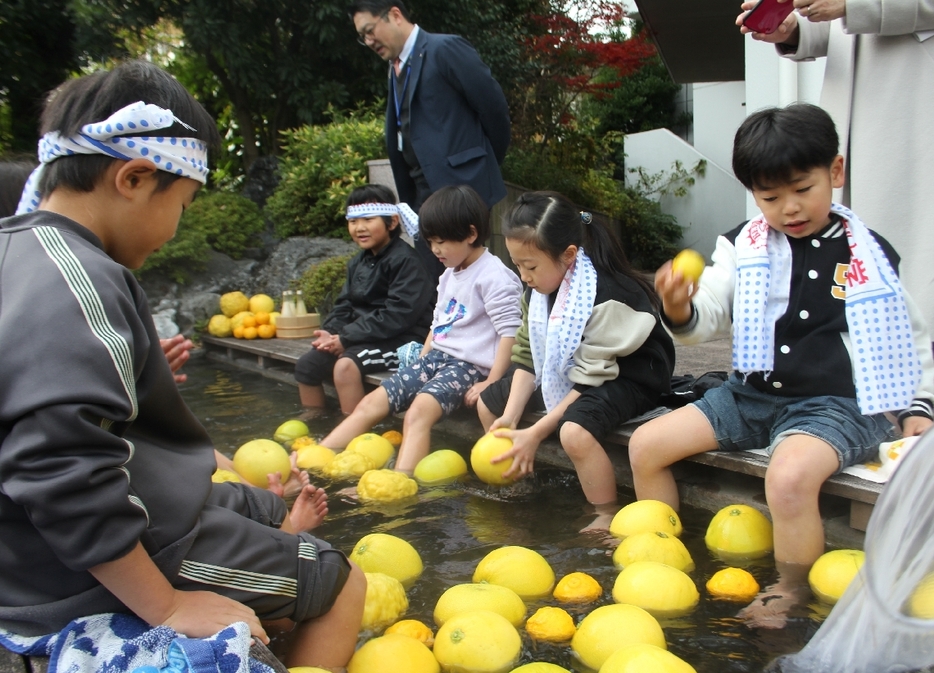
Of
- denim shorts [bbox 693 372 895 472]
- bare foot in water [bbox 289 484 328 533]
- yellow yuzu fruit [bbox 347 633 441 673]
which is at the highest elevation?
denim shorts [bbox 693 372 895 472]

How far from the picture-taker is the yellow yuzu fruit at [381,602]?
240cm

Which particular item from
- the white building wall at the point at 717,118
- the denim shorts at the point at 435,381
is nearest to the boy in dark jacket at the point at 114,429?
the denim shorts at the point at 435,381

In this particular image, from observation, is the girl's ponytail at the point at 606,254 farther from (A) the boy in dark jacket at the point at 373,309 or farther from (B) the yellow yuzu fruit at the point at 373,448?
(A) the boy in dark jacket at the point at 373,309

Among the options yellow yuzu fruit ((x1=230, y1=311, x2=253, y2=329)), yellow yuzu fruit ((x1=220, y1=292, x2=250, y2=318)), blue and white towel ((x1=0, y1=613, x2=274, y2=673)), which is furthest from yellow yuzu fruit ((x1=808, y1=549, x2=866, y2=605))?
yellow yuzu fruit ((x1=220, y1=292, x2=250, y2=318))

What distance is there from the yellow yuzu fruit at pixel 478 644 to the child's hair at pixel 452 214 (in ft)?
8.71

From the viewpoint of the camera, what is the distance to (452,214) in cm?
448

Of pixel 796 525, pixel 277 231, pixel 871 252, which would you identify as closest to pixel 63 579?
pixel 796 525

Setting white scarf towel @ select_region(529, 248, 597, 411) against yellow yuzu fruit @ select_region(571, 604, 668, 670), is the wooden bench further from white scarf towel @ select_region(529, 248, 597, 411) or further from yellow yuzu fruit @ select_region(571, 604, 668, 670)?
yellow yuzu fruit @ select_region(571, 604, 668, 670)

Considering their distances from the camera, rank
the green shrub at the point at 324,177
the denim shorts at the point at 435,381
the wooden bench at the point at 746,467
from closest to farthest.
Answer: the wooden bench at the point at 746,467, the denim shorts at the point at 435,381, the green shrub at the point at 324,177

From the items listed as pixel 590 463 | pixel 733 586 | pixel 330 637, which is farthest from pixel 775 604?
pixel 330 637

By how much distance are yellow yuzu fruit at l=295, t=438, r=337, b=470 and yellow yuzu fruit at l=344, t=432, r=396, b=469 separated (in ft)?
0.38

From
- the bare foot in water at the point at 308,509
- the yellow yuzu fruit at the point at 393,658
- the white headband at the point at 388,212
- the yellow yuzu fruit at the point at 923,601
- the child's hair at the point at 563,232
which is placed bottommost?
the yellow yuzu fruit at the point at 393,658

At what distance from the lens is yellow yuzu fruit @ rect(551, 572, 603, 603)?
254 centimetres

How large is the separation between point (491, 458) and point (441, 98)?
9.31 ft
